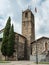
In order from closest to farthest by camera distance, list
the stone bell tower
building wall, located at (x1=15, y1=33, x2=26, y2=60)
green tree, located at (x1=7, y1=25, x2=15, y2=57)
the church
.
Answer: green tree, located at (x1=7, y1=25, x2=15, y2=57) < the church < building wall, located at (x1=15, y1=33, x2=26, y2=60) < the stone bell tower

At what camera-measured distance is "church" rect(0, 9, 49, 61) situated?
165 feet

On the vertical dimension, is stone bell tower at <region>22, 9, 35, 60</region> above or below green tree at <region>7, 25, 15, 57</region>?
above

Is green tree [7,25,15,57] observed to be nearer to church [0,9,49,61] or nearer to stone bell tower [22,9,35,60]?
church [0,9,49,61]

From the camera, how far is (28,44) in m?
58.6

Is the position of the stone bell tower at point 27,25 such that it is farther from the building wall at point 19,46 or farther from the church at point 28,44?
the building wall at point 19,46

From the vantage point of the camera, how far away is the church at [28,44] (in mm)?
50287

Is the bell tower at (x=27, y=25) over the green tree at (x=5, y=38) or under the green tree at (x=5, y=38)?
over

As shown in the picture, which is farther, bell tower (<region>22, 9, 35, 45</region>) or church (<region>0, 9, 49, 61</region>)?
bell tower (<region>22, 9, 35, 45</region>)

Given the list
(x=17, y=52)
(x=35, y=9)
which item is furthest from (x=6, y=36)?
(x=35, y=9)

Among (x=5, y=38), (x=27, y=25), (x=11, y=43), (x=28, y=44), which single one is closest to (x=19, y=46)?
(x=11, y=43)

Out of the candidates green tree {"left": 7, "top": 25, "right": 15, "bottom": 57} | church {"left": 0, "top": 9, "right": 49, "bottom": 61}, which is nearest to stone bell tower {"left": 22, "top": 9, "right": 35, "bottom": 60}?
church {"left": 0, "top": 9, "right": 49, "bottom": 61}

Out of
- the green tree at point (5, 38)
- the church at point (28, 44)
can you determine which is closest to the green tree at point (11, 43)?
the green tree at point (5, 38)

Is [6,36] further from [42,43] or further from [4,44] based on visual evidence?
[42,43]

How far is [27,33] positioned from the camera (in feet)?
199
